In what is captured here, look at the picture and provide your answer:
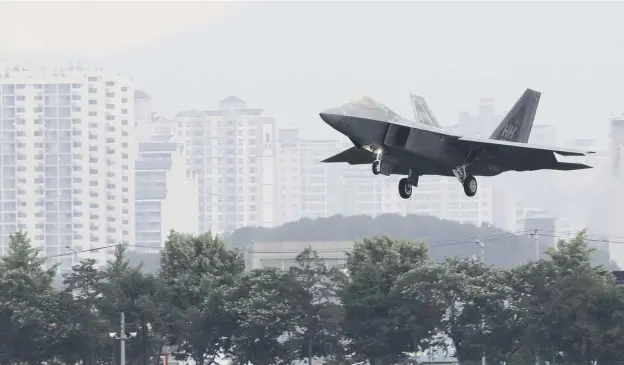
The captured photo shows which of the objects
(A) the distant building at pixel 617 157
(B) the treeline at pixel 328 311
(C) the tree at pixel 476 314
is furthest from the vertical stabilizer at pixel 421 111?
(A) the distant building at pixel 617 157

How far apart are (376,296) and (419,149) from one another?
3770cm

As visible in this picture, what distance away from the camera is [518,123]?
5397 centimetres

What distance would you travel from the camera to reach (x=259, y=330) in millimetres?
80812

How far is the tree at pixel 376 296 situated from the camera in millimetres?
80625

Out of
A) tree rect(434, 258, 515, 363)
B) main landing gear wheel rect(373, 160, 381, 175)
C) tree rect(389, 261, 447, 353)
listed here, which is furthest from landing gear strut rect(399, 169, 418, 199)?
tree rect(389, 261, 447, 353)

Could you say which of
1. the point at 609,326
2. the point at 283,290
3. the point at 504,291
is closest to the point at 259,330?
the point at 283,290

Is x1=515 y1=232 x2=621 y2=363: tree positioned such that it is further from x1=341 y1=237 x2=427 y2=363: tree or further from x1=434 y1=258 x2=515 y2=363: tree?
x1=341 y1=237 x2=427 y2=363: tree

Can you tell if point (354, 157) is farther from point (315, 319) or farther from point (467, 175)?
point (315, 319)

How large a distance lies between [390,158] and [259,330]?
121 feet

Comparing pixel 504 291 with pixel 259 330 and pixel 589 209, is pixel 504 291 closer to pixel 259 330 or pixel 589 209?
pixel 259 330

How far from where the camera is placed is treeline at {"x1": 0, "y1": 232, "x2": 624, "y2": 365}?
78938 millimetres

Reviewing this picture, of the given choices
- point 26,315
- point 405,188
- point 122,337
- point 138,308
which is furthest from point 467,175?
point 26,315

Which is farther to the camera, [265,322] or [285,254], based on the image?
[285,254]

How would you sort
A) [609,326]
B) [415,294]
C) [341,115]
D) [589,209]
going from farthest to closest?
1. [589,209]
2. [415,294]
3. [609,326]
4. [341,115]
